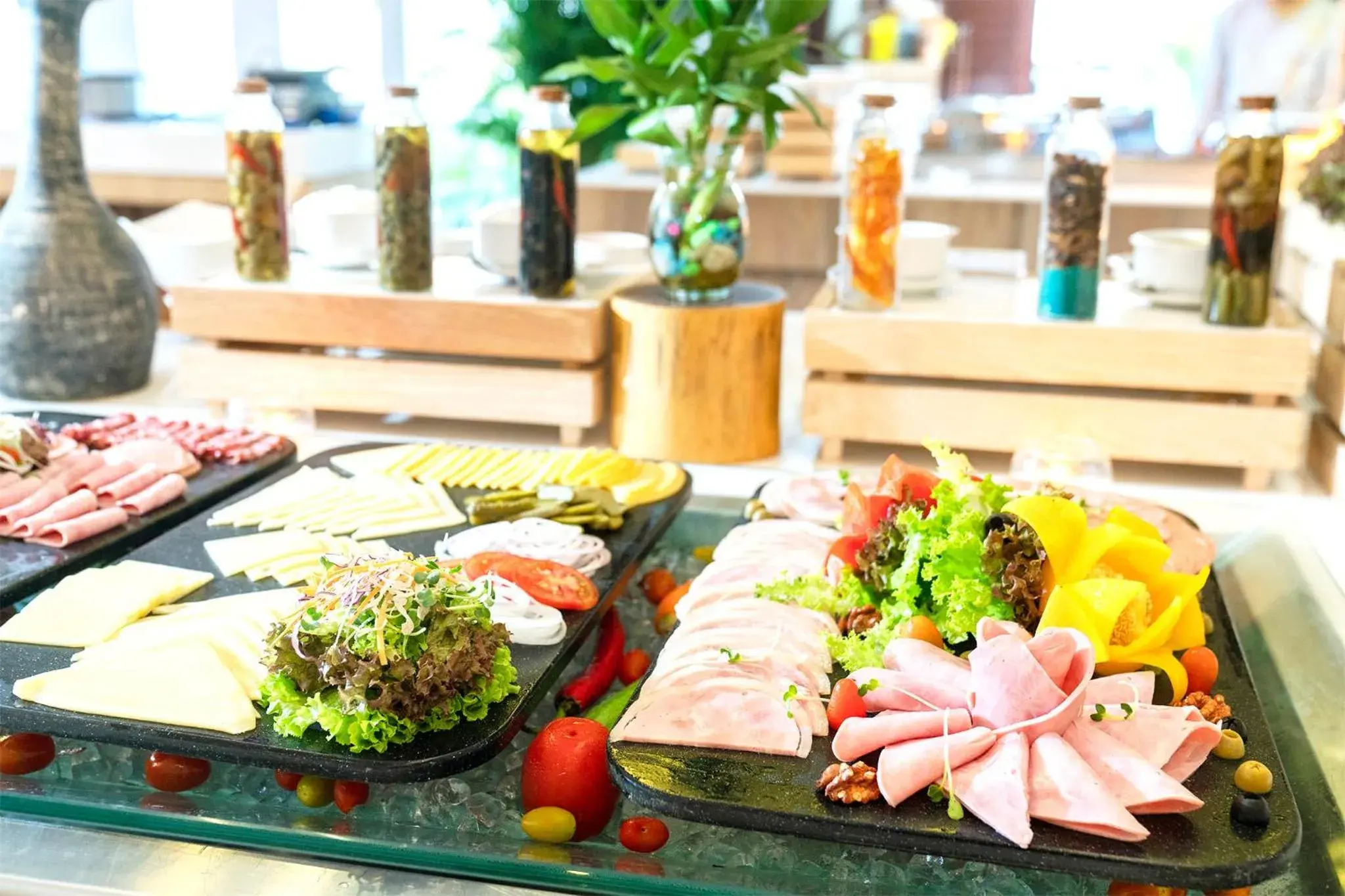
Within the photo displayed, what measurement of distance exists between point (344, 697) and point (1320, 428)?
5.36 feet

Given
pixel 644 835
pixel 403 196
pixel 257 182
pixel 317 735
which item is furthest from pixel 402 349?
pixel 644 835

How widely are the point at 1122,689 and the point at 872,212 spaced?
106cm

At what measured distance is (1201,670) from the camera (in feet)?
4.26

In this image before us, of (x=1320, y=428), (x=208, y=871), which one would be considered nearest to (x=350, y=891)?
(x=208, y=871)

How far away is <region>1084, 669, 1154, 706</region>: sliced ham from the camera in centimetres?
118

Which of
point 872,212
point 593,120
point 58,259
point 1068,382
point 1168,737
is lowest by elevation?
point 1168,737

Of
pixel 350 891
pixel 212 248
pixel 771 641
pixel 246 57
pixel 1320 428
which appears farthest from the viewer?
pixel 246 57

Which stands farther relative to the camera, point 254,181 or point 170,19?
point 170,19

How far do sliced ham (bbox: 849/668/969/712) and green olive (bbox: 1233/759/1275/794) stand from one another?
0.22m

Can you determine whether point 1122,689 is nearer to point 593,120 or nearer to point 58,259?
point 593,120

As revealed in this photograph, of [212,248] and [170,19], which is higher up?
[170,19]

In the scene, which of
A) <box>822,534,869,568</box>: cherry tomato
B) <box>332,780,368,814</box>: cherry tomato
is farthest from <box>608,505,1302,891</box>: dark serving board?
<box>822,534,869,568</box>: cherry tomato

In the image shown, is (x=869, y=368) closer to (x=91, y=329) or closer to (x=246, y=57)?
(x=91, y=329)

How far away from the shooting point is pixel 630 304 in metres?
2.14
